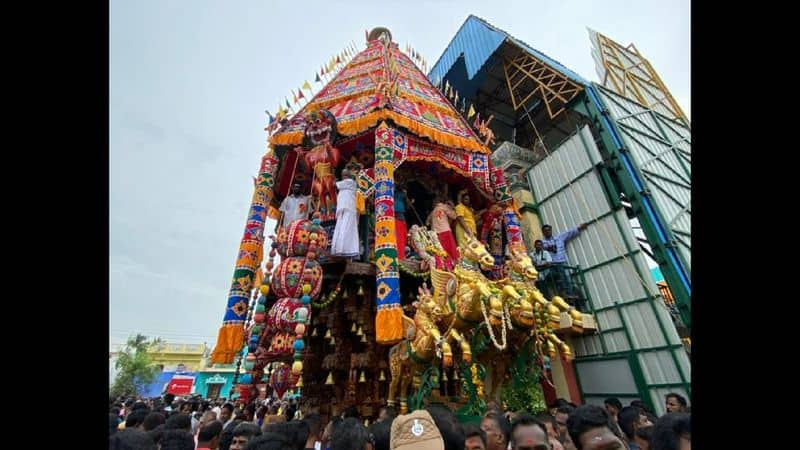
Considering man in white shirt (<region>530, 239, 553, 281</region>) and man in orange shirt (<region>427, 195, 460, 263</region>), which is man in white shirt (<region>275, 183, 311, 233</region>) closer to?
man in orange shirt (<region>427, 195, 460, 263</region>)

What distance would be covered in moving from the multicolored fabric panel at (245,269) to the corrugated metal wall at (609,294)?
7.99 meters

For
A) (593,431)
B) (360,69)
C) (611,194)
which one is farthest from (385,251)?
(360,69)

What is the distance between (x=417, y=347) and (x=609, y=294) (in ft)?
18.0

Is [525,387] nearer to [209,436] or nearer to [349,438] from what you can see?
[349,438]

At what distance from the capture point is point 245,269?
7.57 meters

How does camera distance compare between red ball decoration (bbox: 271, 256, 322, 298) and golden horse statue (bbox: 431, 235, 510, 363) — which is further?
red ball decoration (bbox: 271, 256, 322, 298)

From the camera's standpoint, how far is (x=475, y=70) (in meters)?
12.6

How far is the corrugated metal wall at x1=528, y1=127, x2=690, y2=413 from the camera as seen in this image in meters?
7.21

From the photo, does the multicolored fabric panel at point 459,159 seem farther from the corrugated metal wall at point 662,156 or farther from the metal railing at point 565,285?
the corrugated metal wall at point 662,156

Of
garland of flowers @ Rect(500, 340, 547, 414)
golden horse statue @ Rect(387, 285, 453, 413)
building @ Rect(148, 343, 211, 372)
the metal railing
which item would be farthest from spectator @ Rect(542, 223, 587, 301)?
building @ Rect(148, 343, 211, 372)

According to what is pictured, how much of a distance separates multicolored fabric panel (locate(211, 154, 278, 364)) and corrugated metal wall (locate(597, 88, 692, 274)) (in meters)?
8.97
